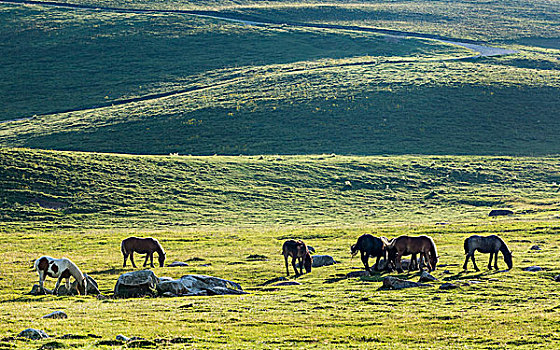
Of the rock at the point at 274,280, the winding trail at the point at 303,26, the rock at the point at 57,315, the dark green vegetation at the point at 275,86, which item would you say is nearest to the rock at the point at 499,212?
the dark green vegetation at the point at 275,86

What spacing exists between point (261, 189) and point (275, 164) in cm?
943

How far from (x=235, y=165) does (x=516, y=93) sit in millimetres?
59821

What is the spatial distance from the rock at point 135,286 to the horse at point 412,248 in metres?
11.7

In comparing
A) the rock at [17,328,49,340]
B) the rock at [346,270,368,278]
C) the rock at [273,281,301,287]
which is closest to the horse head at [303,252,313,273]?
the rock at [346,270,368,278]

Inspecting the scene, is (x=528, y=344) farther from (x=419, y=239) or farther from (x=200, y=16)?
(x=200, y=16)

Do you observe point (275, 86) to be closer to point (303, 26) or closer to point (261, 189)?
point (261, 189)

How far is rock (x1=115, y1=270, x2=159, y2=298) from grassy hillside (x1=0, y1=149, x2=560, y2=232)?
3400 centimetres

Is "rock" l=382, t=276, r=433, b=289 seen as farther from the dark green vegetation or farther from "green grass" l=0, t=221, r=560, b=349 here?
the dark green vegetation

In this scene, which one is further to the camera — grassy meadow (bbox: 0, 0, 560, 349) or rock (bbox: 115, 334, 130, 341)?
grassy meadow (bbox: 0, 0, 560, 349)

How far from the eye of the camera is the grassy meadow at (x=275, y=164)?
21.6m

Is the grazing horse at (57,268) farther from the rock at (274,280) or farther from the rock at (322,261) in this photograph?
the rock at (322,261)

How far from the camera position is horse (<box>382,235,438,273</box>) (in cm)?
3077

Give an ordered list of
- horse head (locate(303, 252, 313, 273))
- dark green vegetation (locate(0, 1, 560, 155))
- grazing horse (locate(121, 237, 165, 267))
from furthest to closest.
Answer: dark green vegetation (locate(0, 1, 560, 155))
grazing horse (locate(121, 237, 165, 267))
horse head (locate(303, 252, 313, 273))

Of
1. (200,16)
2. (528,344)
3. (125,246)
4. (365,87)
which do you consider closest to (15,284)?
(125,246)
